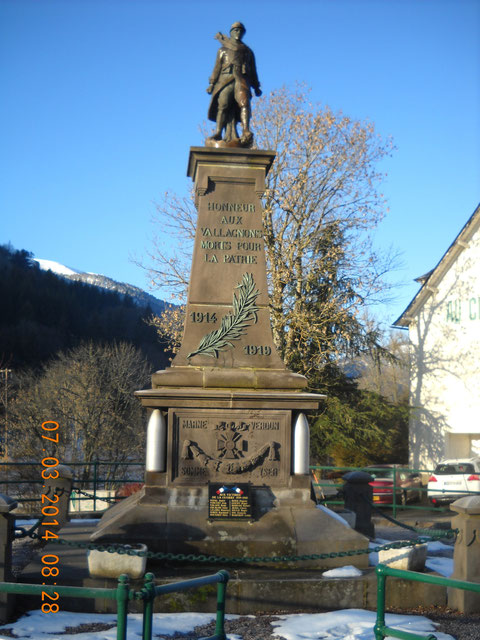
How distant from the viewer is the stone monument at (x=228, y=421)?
8359 millimetres

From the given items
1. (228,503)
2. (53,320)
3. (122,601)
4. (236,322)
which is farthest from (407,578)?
(53,320)

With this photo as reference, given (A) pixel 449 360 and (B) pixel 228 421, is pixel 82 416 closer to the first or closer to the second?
(A) pixel 449 360

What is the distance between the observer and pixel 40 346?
5384cm

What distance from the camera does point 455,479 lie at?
74.0ft

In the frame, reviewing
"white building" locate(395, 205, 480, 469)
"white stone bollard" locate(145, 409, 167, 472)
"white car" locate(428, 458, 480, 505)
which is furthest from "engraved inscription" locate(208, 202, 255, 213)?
"white building" locate(395, 205, 480, 469)

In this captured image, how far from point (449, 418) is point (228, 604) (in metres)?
22.2

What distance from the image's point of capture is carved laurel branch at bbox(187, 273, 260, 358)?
9.59 meters

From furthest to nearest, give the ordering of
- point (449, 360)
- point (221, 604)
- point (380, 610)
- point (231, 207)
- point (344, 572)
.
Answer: point (449, 360)
point (231, 207)
point (344, 572)
point (380, 610)
point (221, 604)

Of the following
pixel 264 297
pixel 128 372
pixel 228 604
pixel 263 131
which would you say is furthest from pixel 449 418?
pixel 228 604

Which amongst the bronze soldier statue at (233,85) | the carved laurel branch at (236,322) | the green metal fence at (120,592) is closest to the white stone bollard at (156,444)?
the carved laurel branch at (236,322)

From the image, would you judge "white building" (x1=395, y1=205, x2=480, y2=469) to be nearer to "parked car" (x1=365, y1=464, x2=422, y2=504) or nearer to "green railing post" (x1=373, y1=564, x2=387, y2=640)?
"parked car" (x1=365, y1=464, x2=422, y2=504)

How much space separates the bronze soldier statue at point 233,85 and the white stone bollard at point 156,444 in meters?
4.31

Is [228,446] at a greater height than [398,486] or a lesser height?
greater

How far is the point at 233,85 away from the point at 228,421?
5.13 m
